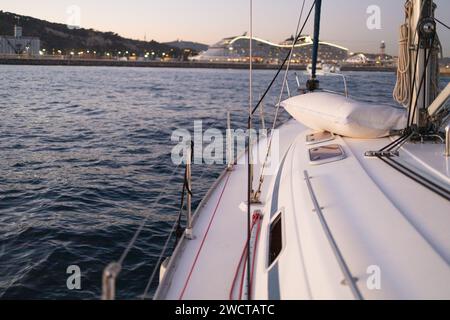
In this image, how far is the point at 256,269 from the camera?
3.37 m

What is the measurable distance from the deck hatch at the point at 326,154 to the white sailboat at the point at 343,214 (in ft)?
0.05

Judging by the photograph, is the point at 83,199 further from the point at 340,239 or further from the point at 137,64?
the point at 137,64

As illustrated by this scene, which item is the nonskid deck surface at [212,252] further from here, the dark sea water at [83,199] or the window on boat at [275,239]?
the dark sea water at [83,199]

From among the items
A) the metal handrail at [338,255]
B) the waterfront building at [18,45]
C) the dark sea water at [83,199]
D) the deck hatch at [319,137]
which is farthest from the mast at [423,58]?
the waterfront building at [18,45]

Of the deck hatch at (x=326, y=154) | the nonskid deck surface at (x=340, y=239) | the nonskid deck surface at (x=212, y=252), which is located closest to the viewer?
the nonskid deck surface at (x=340, y=239)

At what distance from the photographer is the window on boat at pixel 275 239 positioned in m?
3.53

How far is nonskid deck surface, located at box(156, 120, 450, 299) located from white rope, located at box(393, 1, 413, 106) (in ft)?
3.81

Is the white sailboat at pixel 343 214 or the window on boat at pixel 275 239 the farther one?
the window on boat at pixel 275 239

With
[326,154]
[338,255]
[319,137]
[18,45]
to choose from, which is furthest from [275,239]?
[18,45]

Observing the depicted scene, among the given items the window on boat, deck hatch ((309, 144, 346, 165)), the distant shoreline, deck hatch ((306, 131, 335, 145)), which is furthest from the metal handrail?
the distant shoreline

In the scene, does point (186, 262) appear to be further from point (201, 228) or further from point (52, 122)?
point (52, 122)

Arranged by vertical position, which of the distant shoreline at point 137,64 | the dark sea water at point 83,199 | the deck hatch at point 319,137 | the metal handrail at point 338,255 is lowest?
the dark sea water at point 83,199

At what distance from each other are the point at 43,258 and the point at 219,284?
367 centimetres

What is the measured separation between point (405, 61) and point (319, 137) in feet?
4.25
